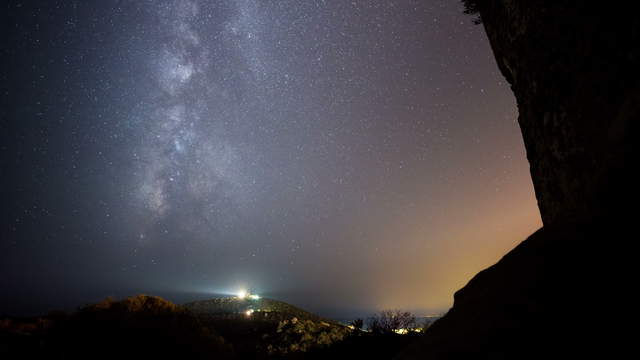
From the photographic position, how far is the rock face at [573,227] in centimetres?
227

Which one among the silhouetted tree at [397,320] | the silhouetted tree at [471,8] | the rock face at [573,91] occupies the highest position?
the silhouetted tree at [471,8]

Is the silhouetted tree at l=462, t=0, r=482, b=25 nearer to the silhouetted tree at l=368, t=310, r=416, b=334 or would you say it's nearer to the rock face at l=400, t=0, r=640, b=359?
the rock face at l=400, t=0, r=640, b=359

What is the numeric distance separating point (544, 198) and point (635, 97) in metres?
4.21

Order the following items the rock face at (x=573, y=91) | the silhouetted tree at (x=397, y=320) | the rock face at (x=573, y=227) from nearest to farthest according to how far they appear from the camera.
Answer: the rock face at (x=573, y=227)
the rock face at (x=573, y=91)
the silhouetted tree at (x=397, y=320)

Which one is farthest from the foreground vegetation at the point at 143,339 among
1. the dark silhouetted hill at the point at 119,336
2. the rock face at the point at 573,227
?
the rock face at the point at 573,227

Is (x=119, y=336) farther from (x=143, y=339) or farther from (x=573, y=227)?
(x=573, y=227)

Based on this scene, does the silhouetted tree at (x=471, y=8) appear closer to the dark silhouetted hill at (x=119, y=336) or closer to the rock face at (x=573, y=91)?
the rock face at (x=573, y=91)

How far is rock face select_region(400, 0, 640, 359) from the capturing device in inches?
89.2

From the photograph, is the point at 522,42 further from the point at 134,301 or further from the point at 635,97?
the point at 134,301

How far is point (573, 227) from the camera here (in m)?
3.04

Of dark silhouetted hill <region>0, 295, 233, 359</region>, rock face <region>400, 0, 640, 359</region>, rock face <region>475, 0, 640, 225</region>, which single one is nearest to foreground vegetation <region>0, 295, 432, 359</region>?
dark silhouetted hill <region>0, 295, 233, 359</region>

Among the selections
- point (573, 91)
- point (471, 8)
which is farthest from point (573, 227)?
point (471, 8)

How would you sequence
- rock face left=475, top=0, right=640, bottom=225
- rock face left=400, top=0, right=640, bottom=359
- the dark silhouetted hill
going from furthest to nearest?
1. the dark silhouetted hill
2. rock face left=475, top=0, right=640, bottom=225
3. rock face left=400, top=0, right=640, bottom=359

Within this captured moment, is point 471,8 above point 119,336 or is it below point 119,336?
above
